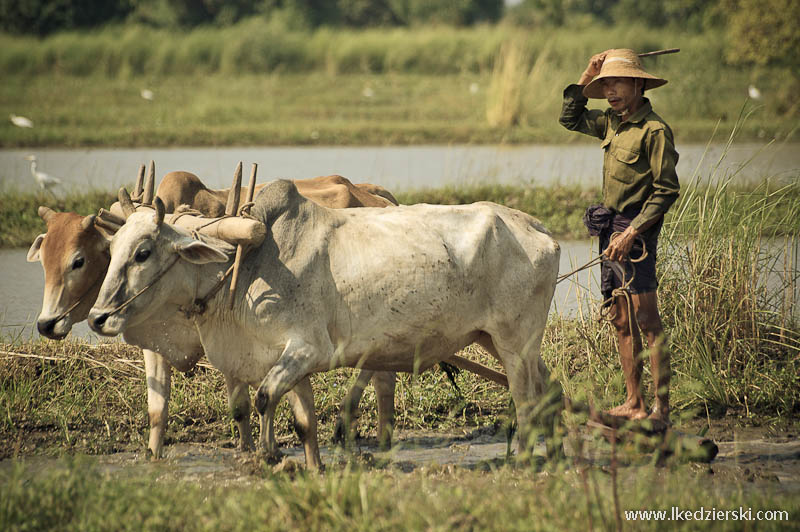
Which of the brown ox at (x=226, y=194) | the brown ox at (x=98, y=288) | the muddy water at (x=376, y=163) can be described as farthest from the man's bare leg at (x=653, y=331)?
the muddy water at (x=376, y=163)

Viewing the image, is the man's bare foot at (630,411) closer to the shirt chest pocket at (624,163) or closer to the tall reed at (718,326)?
the tall reed at (718,326)

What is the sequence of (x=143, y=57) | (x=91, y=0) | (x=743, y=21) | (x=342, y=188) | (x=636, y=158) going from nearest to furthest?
(x=636, y=158) → (x=342, y=188) → (x=743, y=21) → (x=143, y=57) → (x=91, y=0)

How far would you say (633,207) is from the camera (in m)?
4.34

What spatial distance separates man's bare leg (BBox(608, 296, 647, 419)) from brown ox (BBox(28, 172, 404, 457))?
1.07 m

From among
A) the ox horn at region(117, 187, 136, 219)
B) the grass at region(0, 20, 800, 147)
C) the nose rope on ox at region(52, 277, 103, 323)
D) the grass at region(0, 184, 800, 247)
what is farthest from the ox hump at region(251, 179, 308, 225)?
the grass at region(0, 20, 800, 147)

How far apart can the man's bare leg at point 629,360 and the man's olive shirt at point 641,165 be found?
45cm

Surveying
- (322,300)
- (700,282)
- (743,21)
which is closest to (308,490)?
(322,300)

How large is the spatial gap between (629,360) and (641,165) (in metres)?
0.87

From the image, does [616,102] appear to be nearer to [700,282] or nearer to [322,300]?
[700,282]

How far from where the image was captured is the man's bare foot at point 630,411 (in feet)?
14.3

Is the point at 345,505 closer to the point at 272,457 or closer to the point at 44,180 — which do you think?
the point at 272,457

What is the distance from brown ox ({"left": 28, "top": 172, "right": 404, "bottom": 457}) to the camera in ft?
13.5

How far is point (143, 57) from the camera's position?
2206 cm

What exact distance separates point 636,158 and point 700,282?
1112 mm
